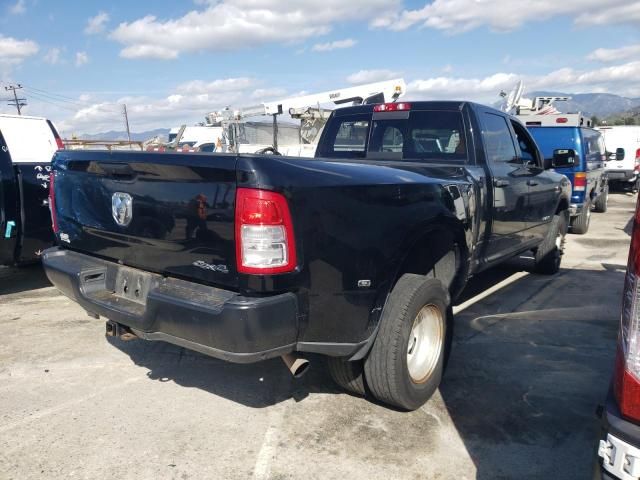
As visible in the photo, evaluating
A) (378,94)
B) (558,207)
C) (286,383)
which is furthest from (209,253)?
(378,94)

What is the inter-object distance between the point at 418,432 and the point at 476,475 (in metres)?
0.46

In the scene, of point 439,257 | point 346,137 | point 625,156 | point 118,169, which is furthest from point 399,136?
point 625,156

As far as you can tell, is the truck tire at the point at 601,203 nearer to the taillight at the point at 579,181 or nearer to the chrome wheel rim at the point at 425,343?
the taillight at the point at 579,181

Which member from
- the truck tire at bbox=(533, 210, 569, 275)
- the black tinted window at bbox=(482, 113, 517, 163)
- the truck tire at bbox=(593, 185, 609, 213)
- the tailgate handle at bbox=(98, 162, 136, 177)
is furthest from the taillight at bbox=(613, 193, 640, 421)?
the truck tire at bbox=(593, 185, 609, 213)

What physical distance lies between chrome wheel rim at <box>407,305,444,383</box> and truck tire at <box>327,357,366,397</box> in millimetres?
312

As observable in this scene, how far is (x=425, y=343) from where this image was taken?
11.6ft

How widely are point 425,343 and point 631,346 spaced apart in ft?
6.26

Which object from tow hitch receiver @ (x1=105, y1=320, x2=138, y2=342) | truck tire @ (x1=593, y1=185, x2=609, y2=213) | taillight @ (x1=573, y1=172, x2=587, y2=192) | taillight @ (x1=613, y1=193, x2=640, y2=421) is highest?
taillight @ (x1=613, y1=193, x2=640, y2=421)

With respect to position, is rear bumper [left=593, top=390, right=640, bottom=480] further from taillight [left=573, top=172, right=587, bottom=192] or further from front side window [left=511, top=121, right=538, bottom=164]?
taillight [left=573, top=172, right=587, bottom=192]

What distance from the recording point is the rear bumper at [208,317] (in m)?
2.45

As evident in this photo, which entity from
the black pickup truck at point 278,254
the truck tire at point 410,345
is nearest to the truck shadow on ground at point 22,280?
the black pickup truck at point 278,254

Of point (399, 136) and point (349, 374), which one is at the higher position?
point (399, 136)

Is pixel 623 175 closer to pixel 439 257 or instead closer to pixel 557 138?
pixel 557 138

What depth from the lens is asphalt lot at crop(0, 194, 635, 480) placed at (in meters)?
2.85
